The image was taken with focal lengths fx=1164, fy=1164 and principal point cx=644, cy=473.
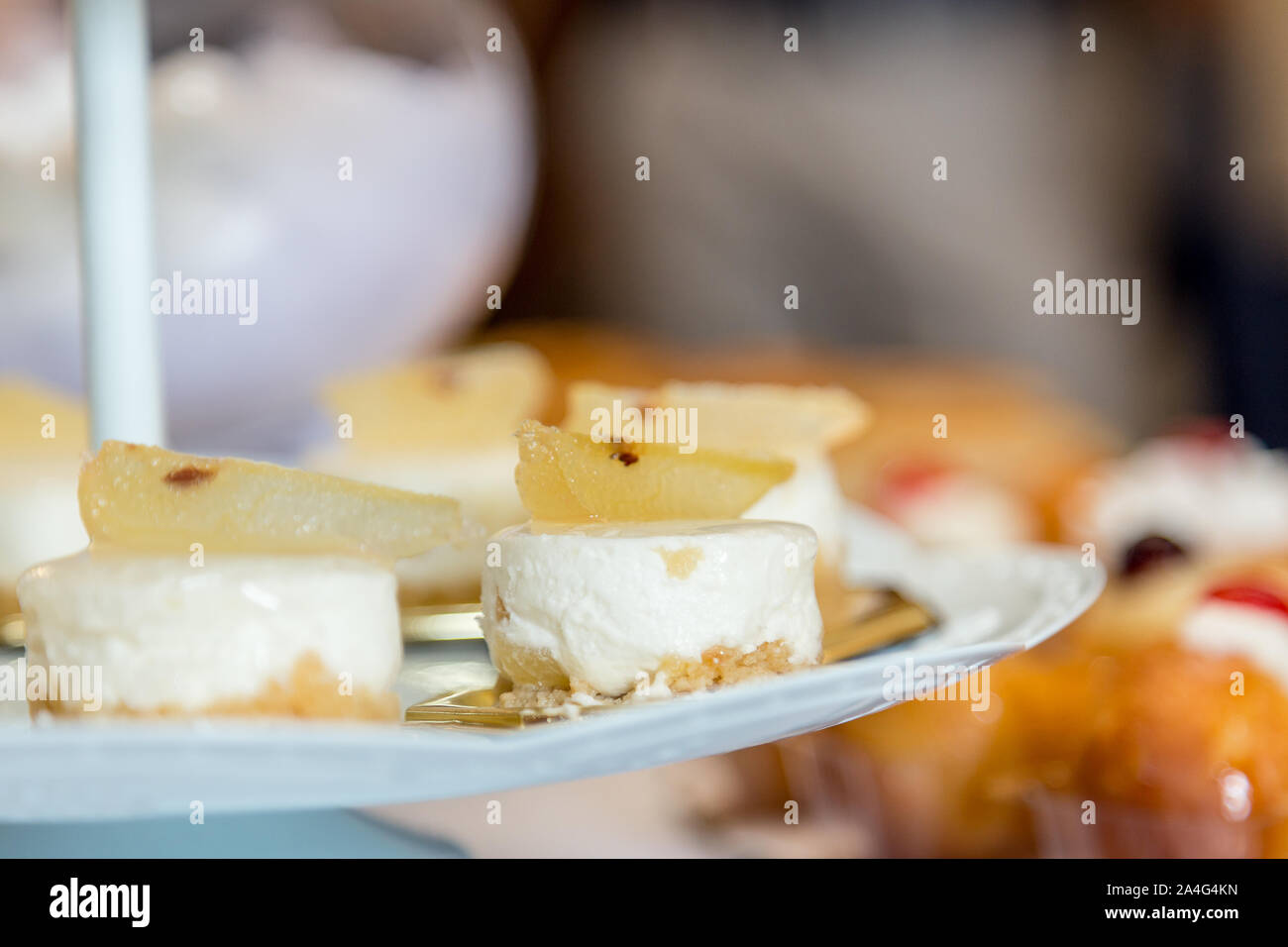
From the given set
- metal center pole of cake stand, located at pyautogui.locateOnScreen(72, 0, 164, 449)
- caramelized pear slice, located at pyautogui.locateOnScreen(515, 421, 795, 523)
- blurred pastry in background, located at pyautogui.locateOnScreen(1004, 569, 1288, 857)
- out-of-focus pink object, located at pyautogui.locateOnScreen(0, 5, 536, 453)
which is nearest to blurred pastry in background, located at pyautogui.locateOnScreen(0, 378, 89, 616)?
out-of-focus pink object, located at pyautogui.locateOnScreen(0, 5, 536, 453)

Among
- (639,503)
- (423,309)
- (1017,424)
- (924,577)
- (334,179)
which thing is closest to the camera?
(639,503)

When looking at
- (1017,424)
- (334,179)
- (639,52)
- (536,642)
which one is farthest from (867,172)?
(536,642)

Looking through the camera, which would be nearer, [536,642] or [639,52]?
[536,642]

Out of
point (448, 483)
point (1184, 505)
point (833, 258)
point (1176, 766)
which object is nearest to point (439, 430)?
point (448, 483)

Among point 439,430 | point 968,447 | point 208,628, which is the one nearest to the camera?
point 208,628

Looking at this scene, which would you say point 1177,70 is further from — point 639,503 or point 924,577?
point 639,503

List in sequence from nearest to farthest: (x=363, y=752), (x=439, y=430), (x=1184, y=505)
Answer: (x=363, y=752) → (x=439, y=430) → (x=1184, y=505)

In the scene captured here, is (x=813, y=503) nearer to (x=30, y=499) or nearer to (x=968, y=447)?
(x=30, y=499)
